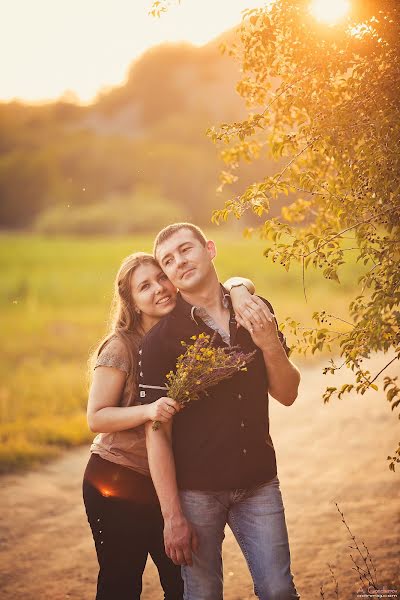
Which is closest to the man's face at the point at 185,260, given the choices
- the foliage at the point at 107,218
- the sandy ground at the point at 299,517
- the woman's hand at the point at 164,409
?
the woman's hand at the point at 164,409

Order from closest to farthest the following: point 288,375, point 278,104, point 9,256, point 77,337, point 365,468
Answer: point 288,375
point 278,104
point 365,468
point 77,337
point 9,256

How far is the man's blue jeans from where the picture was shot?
3.32m

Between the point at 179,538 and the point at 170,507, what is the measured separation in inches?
5.9

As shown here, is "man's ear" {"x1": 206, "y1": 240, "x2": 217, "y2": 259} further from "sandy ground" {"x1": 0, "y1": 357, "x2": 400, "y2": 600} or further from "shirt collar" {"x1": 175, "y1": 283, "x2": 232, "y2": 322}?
"sandy ground" {"x1": 0, "y1": 357, "x2": 400, "y2": 600}

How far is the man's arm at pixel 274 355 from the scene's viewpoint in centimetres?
345

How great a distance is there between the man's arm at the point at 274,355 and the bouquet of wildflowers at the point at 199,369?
0.11 m

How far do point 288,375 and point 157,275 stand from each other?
96 centimetres

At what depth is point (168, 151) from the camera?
67.7 metres

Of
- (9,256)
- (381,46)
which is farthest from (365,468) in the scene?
(9,256)

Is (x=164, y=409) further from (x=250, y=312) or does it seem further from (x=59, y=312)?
(x=59, y=312)

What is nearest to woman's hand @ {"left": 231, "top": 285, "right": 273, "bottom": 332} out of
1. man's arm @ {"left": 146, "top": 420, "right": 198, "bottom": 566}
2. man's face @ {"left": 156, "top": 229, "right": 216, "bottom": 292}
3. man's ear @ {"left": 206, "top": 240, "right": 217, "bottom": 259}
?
man's face @ {"left": 156, "top": 229, "right": 216, "bottom": 292}

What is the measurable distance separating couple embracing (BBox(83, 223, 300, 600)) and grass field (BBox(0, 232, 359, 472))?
3.45 ft

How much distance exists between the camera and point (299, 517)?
24.7ft

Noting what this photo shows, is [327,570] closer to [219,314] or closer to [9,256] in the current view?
[219,314]
